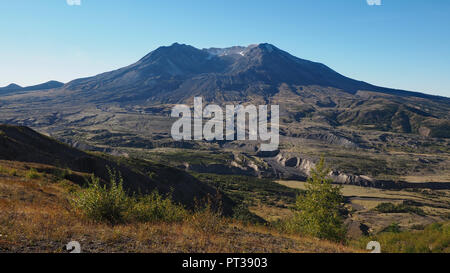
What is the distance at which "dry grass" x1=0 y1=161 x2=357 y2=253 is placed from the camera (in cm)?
730

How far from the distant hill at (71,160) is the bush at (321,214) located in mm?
12499

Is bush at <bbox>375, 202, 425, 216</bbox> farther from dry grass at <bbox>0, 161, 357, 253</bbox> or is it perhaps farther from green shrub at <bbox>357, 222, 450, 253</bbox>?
dry grass at <bbox>0, 161, 357, 253</bbox>

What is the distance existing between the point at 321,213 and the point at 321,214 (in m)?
0.08

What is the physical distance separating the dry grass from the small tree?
631 cm

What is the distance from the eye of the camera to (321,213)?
17.4 meters

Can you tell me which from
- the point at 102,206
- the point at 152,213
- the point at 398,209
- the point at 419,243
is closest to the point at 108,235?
the point at 102,206

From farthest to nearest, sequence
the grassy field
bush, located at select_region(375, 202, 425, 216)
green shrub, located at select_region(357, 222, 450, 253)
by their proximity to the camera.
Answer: bush, located at select_region(375, 202, 425, 216), the grassy field, green shrub, located at select_region(357, 222, 450, 253)

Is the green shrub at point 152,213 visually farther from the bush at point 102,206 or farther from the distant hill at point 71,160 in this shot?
the distant hill at point 71,160

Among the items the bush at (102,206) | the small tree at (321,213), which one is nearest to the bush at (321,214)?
the small tree at (321,213)

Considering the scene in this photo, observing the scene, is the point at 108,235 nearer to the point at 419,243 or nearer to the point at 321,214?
the point at 419,243

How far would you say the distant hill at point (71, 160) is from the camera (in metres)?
25.9

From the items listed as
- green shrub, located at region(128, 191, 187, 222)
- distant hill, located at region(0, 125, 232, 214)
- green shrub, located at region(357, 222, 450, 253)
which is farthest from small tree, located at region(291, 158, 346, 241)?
distant hill, located at region(0, 125, 232, 214)
